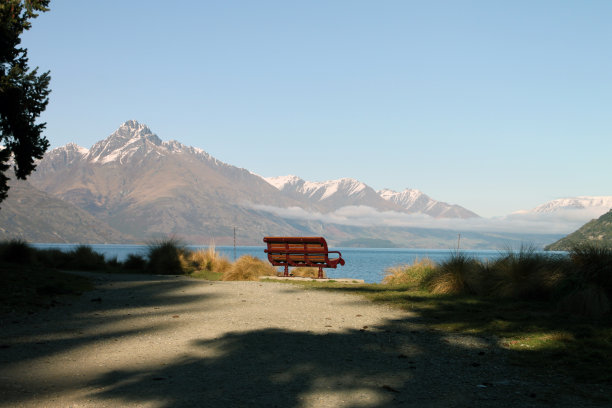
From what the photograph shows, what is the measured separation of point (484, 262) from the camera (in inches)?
480

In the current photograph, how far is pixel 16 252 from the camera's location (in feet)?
55.3

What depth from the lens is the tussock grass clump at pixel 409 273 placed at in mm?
14227

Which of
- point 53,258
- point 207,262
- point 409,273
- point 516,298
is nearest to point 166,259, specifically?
point 207,262

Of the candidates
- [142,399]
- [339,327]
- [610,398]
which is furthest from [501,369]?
[142,399]

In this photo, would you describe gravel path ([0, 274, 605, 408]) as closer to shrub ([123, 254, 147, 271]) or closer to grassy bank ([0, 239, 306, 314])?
grassy bank ([0, 239, 306, 314])

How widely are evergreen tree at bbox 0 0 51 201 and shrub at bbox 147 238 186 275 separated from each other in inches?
207

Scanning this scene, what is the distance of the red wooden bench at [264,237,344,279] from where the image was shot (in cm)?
1556

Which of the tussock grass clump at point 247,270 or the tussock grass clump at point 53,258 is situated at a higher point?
the tussock grass clump at point 53,258

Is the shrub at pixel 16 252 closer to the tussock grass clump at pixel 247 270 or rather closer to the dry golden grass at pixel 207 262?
the dry golden grass at pixel 207 262

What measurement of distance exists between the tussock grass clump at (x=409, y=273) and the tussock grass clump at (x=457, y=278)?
2106 millimetres

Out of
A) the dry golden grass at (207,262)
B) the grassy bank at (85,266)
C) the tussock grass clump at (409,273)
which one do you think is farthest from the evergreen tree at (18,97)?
the tussock grass clump at (409,273)

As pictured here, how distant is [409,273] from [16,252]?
12.8 meters

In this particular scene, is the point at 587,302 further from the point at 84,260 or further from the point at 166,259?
the point at 84,260

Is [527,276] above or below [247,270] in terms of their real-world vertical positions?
above
